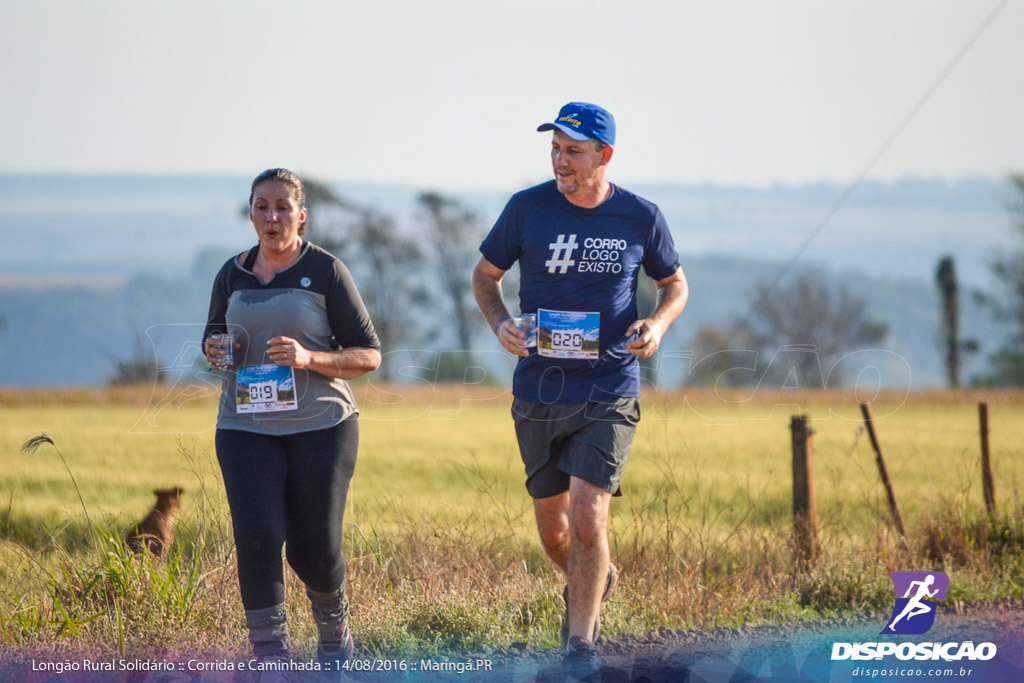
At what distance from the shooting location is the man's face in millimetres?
4883

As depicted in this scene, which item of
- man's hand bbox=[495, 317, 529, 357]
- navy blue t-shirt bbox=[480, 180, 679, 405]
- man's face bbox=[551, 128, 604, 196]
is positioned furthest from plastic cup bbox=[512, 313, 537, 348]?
man's face bbox=[551, 128, 604, 196]

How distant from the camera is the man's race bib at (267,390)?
455 centimetres

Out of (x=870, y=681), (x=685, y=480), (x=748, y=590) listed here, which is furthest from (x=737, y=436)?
(x=870, y=681)

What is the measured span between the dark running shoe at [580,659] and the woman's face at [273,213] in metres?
2.14

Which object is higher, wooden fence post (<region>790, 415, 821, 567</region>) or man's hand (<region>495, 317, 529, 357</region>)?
man's hand (<region>495, 317, 529, 357</region>)

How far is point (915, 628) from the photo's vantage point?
619 cm

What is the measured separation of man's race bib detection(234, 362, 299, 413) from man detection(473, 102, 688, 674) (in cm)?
97

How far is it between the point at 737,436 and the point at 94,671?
26.0 feet

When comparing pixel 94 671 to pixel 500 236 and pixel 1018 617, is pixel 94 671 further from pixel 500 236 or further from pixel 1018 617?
pixel 1018 617

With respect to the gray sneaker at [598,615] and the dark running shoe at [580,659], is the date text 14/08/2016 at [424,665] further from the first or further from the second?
→ the dark running shoe at [580,659]

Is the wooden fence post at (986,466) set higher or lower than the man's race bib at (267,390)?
lower

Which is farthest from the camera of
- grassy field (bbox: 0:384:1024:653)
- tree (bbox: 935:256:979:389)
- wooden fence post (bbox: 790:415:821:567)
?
tree (bbox: 935:256:979:389)

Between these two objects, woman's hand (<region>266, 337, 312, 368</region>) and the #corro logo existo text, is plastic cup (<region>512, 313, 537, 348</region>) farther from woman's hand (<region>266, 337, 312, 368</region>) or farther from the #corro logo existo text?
the #corro logo existo text

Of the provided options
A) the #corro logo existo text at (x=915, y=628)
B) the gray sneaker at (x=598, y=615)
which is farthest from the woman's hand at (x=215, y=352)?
the #corro logo existo text at (x=915, y=628)
